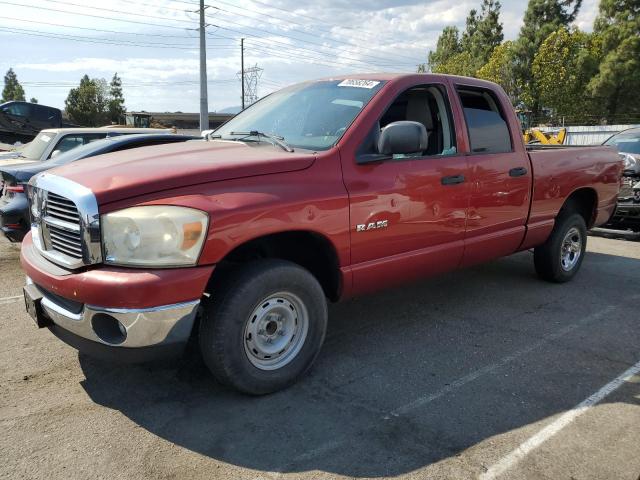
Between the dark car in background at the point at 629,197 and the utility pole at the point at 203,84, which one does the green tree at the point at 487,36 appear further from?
the dark car in background at the point at 629,197

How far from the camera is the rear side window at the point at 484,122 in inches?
181

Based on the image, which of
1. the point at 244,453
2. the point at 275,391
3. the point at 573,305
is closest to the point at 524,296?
the point at 573,305

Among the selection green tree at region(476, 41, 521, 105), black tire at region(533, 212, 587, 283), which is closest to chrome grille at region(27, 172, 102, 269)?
black tire at region(533, 212, 587, 283)

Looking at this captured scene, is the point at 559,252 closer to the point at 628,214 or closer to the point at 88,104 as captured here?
the point at 628,214

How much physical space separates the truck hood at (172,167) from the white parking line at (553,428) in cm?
199

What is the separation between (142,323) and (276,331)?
0.90 meters

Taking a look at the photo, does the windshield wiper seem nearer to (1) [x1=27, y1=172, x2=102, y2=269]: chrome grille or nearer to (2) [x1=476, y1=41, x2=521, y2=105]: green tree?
(1) [x1=27, y1=172, x2=102, y2=269]: chrome grille

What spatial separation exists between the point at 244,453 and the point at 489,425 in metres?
1.38

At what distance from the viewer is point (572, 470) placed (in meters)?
2.69

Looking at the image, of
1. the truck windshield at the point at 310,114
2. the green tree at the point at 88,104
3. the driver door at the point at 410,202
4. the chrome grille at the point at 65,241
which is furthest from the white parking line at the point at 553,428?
the green tree at the point at 88,104

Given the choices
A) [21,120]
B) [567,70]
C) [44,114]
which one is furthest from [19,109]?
[567,70]

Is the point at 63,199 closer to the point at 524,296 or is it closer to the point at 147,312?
the point at 147,312

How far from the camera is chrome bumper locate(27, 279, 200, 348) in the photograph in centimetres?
278

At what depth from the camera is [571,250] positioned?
19.9 feet
